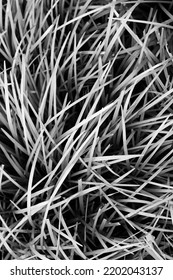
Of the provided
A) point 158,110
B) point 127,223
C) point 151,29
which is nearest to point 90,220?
point 127,223

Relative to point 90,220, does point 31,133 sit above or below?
above

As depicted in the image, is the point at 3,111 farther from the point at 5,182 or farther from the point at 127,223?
the point at 127,223
